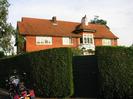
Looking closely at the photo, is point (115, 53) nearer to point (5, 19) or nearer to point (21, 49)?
point (5, 19)

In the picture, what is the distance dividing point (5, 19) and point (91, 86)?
1903 cm

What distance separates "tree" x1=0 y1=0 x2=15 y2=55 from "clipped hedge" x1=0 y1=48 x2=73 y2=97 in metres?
14.4

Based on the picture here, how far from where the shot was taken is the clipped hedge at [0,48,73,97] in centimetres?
1680

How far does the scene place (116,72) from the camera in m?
14.9

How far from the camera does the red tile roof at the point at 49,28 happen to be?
45344mm

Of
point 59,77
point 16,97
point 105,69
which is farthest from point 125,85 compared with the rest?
point 16,97

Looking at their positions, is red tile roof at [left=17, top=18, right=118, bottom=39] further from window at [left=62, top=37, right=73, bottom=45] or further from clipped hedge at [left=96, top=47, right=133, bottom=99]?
clipped hedge at [left=96, top=47, right=133, bottom=99]

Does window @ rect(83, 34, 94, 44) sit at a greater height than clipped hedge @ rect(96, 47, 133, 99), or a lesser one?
greater

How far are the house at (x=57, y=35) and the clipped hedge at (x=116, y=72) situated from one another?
28409 mm

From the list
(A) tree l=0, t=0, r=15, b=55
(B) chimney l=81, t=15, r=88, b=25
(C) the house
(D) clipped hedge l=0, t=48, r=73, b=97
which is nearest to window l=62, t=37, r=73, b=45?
(C) the house

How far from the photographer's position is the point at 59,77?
55.5 ft

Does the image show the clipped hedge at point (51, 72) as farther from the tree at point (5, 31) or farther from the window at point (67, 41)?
the window at point (67, 41)

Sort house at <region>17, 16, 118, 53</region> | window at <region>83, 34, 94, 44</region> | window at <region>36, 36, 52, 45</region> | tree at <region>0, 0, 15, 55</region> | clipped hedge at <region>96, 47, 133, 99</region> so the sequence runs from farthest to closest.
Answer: window at <region>83, 34, 94, 44</region> → window at <region>36, 36, 52, 45</region> → house at <region>17, 16, 118, 53</region> → tree at <region>0, 0, 15, 55</region> → clipped hedge at <region>96, 47, 133, 99</region>

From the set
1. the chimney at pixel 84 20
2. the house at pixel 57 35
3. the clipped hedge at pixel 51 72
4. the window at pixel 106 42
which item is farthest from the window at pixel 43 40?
the clipped hedge at pixel 51 72
